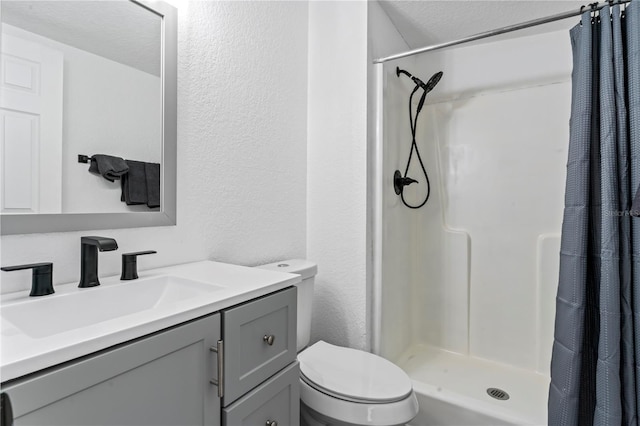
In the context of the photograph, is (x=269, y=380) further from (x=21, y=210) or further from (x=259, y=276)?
(x=21, y=210)

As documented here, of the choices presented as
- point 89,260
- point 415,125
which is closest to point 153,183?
point 89,260

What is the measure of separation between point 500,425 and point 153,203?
1.66 m

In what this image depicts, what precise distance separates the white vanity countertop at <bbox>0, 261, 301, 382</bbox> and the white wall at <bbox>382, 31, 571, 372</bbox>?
1047mm

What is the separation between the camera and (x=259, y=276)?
40.0 inches

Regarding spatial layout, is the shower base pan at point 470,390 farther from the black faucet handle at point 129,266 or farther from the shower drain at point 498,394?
the black faucet handle at point 129,266

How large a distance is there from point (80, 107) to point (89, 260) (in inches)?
16.7

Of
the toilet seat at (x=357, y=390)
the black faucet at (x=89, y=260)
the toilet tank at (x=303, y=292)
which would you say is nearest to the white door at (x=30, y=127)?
the black faucet at (x=89, y=260)

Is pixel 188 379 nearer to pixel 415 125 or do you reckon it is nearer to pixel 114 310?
pixel 114 310

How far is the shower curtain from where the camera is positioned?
3.75 feet

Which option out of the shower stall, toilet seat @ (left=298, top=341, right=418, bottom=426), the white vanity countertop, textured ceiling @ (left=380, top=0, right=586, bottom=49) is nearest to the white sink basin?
the white vanity countertop

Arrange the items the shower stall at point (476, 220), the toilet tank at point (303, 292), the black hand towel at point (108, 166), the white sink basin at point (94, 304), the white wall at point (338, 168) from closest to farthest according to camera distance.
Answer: the white sink basin at point (94, 304)
the black hand towel at point (108, 166)
the toilet tank at point (303, 292)
the white wall at point (338, 168)
the shower stall at point (476, 220)

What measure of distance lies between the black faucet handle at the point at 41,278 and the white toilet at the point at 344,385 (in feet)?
2.57

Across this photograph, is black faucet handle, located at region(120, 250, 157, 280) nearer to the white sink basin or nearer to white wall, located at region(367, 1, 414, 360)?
the white sink basin

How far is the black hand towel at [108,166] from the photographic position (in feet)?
3.22
